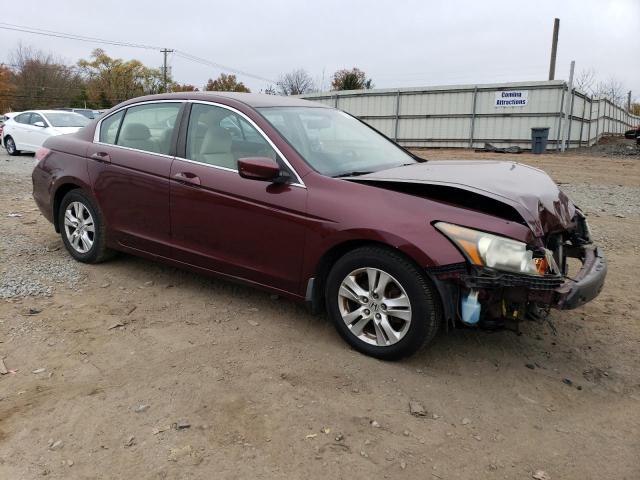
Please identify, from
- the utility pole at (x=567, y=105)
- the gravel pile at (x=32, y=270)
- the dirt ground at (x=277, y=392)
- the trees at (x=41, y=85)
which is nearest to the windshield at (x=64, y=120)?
the gravel pile at (x=32, y=270)

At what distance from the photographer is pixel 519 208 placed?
3223mm

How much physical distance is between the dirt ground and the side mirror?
1100 mm

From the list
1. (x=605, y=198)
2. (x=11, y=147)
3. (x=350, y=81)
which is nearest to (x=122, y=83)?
(x=350, y=81)

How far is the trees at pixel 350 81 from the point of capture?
121 feet

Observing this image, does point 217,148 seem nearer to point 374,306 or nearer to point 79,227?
point 374,306

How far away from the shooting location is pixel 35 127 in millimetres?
16031

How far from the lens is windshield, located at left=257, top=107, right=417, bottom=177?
3.98 m

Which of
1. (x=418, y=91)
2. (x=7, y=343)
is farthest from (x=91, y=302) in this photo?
(x=418, y=91)

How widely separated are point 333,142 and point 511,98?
1900cm

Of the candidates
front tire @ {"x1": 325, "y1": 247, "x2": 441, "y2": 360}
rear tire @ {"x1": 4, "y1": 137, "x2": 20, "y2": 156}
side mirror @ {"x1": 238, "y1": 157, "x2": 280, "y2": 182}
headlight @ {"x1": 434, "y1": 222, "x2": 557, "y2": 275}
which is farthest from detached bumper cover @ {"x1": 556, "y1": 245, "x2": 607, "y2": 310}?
rear tire @ {"x1": 4, "y1": 137, "x2": 20, "y2": 156}

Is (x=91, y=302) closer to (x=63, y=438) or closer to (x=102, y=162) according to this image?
(x=102, y=162)

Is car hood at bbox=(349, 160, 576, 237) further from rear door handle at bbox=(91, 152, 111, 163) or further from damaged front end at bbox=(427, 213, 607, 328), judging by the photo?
rear door handle at bbox=(91, 152, 111, 163)

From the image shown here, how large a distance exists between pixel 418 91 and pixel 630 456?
22.1 m

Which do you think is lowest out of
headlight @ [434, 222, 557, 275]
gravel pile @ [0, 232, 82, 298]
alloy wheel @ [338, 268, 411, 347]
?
gravel pile @ [0, 232, 82, 298]
